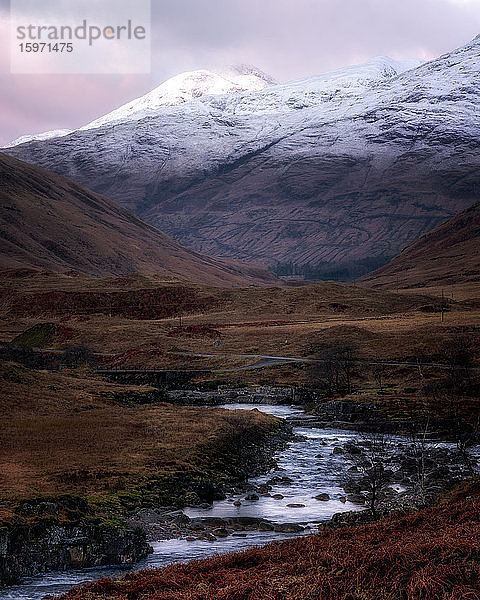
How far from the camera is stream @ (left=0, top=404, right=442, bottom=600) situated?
22703 millimetres

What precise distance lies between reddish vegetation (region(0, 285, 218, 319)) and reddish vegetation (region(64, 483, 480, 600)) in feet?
480

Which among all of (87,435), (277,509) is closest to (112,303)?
(87,435)

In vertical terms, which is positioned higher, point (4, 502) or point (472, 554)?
point (472, 554)

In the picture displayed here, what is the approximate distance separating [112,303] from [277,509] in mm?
141279

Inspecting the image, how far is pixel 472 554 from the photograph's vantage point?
1430 centimetres

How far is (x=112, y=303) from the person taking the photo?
555 feet

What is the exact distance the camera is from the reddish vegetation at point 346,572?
13.6 meters

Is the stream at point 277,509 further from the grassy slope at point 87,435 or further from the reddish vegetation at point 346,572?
the reddish vegetation at point 346,572

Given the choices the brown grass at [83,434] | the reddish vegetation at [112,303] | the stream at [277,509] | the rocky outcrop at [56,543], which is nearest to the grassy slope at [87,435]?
the brown grass at [83,434]

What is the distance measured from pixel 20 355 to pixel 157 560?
77.5 m

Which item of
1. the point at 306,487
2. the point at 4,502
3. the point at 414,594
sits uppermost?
the point at 414,594

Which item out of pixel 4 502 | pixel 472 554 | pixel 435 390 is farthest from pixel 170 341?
pixel 472 554

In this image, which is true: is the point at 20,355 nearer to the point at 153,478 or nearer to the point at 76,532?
the point at 153,478

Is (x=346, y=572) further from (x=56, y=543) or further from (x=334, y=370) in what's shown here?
(x=334, y=370)
